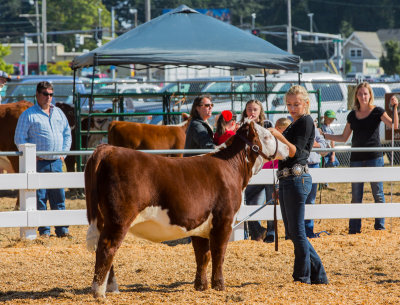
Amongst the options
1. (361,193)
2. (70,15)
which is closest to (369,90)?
(361,193)

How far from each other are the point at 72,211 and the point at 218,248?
124 inches

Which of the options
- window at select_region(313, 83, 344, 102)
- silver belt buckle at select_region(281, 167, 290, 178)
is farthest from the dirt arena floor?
window at select_region(313, 83, 344, 102)

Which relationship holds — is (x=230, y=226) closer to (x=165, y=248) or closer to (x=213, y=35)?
(x=165, y=248)

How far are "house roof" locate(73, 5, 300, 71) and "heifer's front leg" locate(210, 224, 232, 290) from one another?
7.07 meters

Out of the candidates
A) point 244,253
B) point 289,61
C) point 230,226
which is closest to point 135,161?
point 230,226

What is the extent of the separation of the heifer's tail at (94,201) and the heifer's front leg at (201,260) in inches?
41.2

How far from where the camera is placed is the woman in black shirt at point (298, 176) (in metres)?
6.41

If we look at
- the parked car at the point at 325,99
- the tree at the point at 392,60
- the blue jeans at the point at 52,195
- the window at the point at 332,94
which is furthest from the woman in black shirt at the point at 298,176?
the tree at the point at 392,60

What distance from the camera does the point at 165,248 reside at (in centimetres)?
872

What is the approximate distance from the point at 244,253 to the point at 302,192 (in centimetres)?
209

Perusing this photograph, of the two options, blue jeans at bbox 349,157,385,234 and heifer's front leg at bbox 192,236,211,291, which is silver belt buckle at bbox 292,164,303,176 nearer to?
heifer's front leg at bbox 192,236,211,291

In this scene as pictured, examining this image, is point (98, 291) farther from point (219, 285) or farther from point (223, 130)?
point (223, 130)

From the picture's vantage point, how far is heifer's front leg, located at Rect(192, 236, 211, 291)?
6.38 metres

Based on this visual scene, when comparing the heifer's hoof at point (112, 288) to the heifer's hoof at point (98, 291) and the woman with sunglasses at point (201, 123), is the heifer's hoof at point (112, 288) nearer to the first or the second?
the heifer's hoof at point (98, 291)
